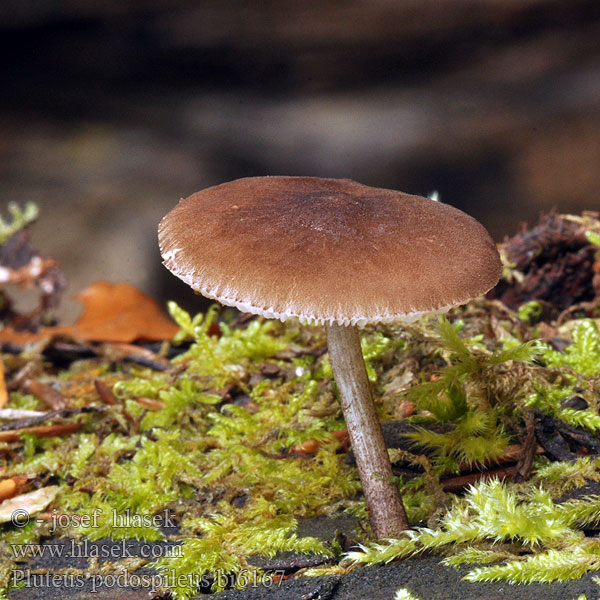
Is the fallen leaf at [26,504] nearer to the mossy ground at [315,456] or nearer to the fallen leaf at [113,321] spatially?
the mossy ground at [315,456]

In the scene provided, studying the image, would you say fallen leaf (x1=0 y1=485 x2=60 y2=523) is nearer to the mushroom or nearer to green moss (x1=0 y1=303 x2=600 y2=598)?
green moss (x1=0 y1=303 x2=600 y2=598)

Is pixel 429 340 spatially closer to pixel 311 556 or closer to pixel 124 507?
pixel 311 556

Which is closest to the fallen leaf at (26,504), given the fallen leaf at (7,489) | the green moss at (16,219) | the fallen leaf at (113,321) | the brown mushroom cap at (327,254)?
the fallen leaf at (7,489)

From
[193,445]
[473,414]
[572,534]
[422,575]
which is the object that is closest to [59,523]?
[193,445]

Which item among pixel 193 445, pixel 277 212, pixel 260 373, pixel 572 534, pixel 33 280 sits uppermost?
pixel 33 280

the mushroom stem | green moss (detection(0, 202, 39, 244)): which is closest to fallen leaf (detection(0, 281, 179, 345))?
green moss (detection(0, 202, 39, 244))

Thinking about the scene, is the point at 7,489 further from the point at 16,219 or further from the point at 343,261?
the point at 16,219
